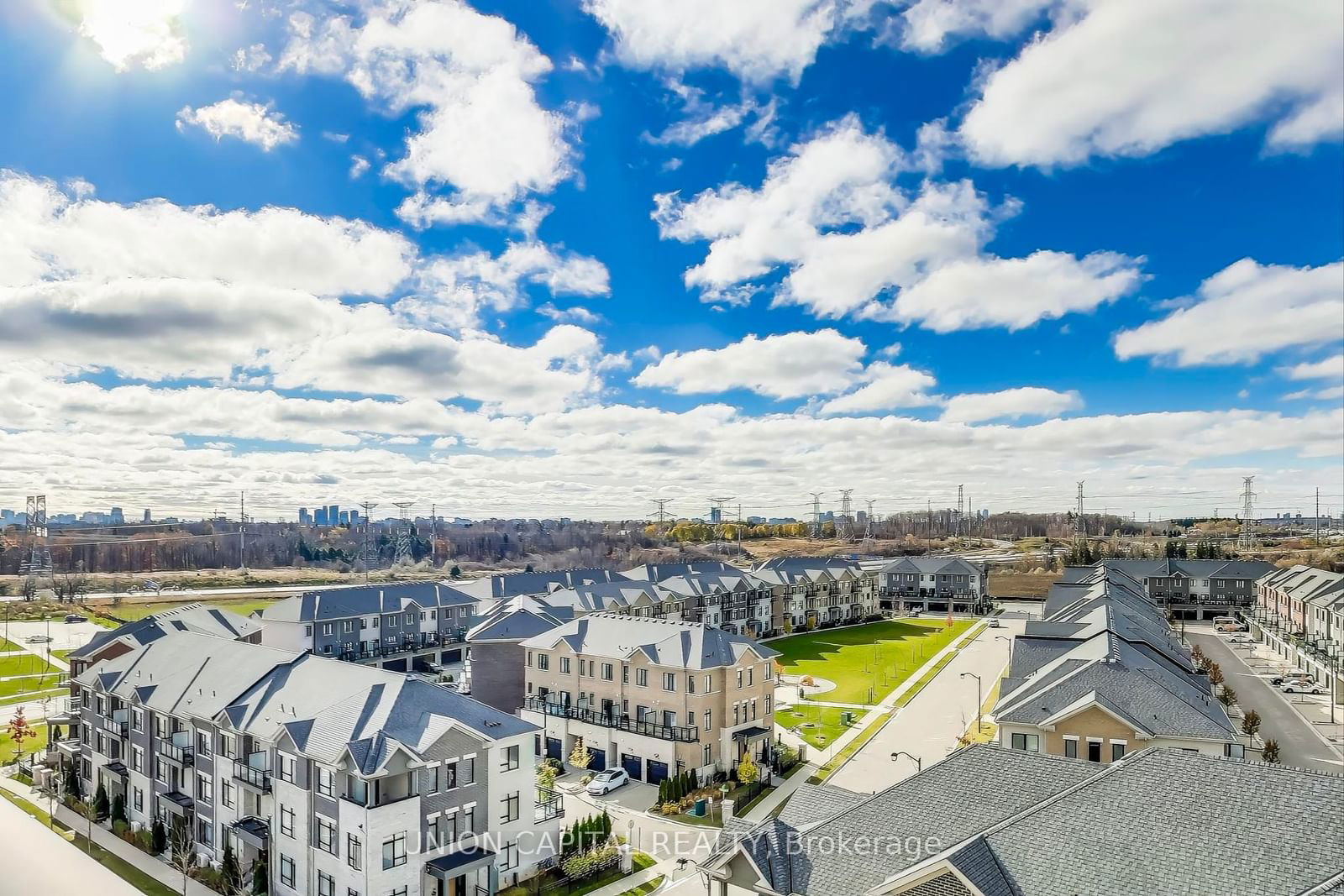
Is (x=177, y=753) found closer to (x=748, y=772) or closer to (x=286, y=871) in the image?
(x=286, y=871)

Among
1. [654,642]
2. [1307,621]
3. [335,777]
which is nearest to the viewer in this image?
[335,777]

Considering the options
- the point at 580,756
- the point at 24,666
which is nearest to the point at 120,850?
the point at 580,756

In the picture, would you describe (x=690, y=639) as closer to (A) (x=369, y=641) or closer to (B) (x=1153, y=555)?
(A) (x=369, y=641)

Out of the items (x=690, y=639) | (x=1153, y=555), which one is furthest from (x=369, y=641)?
(x=1153, y=555)

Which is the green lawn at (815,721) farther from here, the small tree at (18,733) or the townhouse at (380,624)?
the small tree at (18,733)

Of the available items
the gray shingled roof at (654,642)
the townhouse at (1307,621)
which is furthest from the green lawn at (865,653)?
the townhouse at (1307,621)

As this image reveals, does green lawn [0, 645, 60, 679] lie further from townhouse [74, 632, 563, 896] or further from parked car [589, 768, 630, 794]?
parked car [589, 768, 630, 794]
